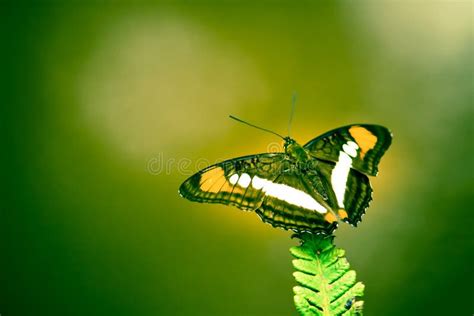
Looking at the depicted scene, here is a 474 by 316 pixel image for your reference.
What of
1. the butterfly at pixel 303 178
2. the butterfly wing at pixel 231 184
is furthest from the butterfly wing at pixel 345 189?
the butterfly wing at pixel 231 184

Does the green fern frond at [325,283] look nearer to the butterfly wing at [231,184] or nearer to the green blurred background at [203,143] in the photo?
the butterfly wing at [231,184]

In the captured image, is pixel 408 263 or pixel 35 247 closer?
pixel 408 263

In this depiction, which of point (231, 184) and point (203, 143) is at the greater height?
point (203, 143)

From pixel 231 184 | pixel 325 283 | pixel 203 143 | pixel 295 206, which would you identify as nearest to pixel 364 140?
pixel 295 206

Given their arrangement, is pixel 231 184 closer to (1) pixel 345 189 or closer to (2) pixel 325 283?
(1) pixel 345 189

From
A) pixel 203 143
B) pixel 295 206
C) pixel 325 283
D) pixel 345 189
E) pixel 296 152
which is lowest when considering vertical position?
pixel 325 283

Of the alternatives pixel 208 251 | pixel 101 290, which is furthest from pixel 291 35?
pixel 101 290

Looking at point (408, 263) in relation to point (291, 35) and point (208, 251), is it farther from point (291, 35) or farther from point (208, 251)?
point (291, 35)
